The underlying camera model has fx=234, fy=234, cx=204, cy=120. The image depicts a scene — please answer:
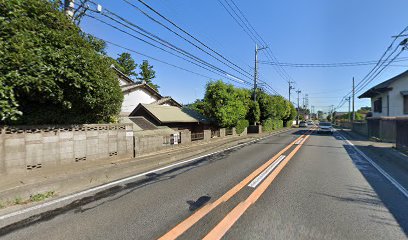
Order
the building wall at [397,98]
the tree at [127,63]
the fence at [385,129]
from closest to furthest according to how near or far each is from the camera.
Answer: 1. the fence at [385,129]
2. the building wall at [397,98]
3. the tree at [127,63]

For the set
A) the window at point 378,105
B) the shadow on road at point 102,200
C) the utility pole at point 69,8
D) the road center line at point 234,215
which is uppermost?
the utility pole at point 69,8

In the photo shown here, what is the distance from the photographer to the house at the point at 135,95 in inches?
1091

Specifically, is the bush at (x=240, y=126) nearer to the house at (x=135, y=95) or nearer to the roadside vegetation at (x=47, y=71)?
the house at (x=135, y=95)

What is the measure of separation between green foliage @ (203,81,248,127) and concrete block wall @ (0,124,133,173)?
40.8 feet

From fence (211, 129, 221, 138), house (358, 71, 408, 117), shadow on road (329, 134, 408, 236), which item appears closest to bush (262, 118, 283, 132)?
house (358, 71, 408, 117)

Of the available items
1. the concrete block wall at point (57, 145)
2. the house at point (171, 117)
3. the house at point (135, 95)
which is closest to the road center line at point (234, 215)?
the concrete block wall at point (57, 145)

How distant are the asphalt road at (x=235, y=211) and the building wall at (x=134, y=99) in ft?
74.1

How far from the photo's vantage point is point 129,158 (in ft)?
31.9

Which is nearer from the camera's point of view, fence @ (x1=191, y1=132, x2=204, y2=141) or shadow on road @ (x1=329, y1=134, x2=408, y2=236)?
shadow on road @ (x1=329, y1=134, x2=408, y2=236)

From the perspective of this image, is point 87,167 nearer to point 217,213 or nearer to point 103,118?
point 103,118

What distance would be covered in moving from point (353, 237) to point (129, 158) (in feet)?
27.0

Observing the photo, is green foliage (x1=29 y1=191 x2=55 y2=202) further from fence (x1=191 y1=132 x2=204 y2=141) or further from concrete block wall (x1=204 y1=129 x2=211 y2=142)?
concrete block wall (x1=204 y1=129 x2=211 y2=142)

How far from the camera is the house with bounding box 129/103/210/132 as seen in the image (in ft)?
62.0

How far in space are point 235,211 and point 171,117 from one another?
51.9 feet
